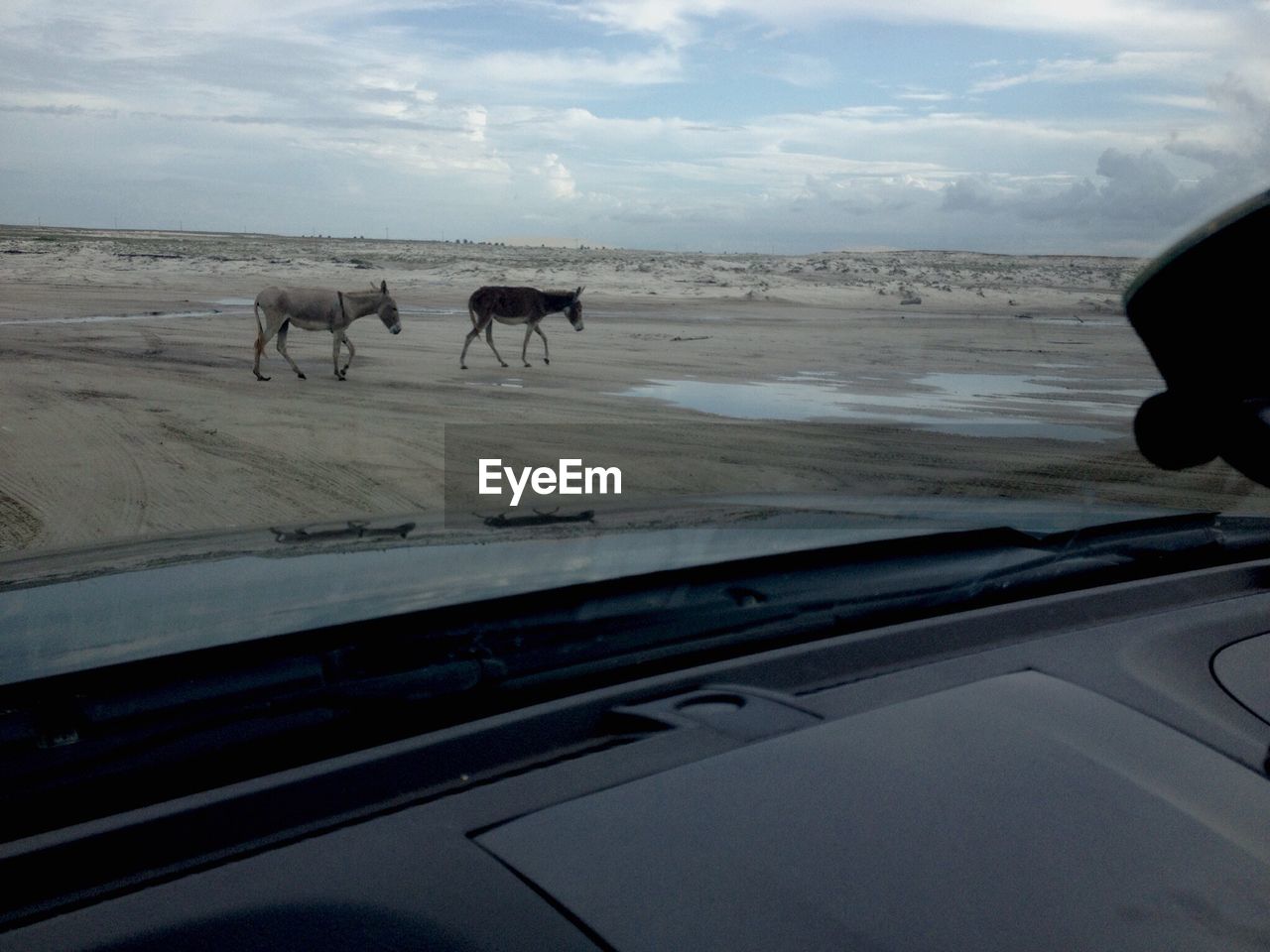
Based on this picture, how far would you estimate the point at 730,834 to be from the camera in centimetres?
159

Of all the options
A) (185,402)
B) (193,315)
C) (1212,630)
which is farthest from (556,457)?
(193,315)

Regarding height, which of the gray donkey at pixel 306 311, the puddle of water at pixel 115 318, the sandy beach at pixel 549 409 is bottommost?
the sandy beach at pixel 549 409

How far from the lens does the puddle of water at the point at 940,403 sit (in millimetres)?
12195

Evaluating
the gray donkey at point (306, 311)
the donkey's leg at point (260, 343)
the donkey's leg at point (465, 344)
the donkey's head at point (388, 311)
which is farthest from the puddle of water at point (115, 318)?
the donkey's leg at point (465, 344)

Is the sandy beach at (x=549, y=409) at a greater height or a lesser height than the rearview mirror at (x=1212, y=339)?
lesser

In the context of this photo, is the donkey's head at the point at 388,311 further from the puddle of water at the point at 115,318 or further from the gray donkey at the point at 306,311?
the puddle of water at the point at 115,318

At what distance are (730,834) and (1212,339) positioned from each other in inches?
38.7

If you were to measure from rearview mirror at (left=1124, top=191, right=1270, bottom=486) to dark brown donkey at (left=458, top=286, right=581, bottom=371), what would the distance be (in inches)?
658

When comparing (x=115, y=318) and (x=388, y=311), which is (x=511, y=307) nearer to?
(x=388, y=311)

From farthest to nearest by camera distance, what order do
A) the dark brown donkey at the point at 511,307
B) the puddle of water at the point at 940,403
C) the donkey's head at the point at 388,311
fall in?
the dark brown donkey at the point at 511,307 → the donkey's head at the point at 388,311 → the puddle of water at the point at 940,403

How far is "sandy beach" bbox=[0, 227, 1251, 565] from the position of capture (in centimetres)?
849

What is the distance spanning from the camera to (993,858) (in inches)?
62.2

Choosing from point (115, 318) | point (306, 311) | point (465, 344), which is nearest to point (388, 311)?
point (465, 344)

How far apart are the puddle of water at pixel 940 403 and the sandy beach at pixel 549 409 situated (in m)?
0.06
